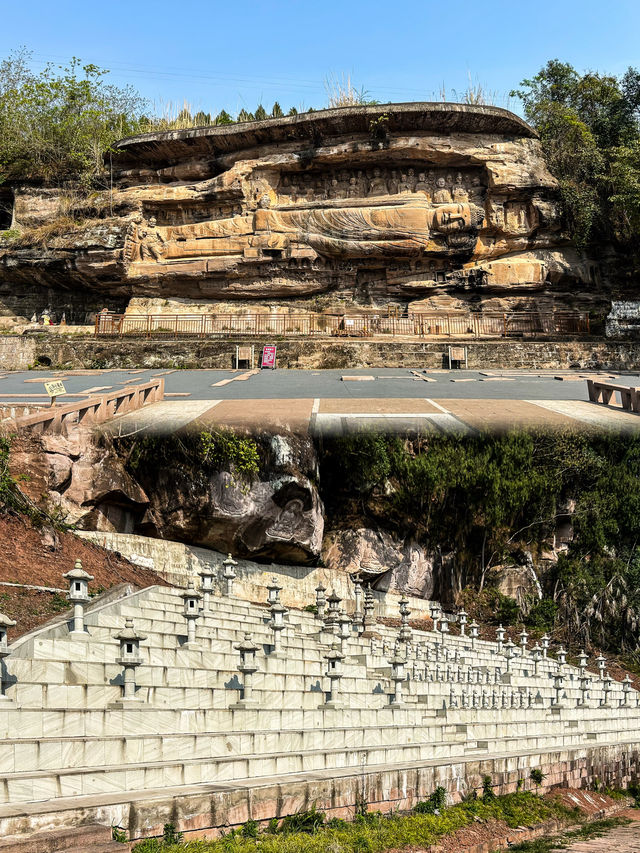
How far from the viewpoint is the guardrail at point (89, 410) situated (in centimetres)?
1263

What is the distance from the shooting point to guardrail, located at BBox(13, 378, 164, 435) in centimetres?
1263

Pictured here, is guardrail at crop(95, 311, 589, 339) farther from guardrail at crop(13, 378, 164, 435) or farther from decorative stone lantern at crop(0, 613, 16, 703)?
decorative stone lantern at crop(0, 613, 16, 703)

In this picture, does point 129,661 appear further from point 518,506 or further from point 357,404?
point 518,506

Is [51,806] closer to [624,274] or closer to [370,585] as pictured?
[370,585]

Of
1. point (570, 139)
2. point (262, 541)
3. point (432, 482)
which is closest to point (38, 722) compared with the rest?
point (262, 541)

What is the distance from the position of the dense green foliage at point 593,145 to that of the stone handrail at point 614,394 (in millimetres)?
18653

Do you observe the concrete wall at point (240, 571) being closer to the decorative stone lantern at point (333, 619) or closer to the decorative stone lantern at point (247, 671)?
the decorative stone lantern at point (333, 619)

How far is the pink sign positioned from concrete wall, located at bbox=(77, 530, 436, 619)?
9133 mm

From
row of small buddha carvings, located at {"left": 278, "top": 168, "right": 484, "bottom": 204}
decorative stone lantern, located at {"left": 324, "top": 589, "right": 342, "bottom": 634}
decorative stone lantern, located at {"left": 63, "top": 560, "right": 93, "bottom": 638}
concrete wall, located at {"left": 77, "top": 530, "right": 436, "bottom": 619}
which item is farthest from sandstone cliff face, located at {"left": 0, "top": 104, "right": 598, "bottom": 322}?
decorative stone lantern, located at {"left": 63, "top": 560, "right": 93, "bottom": 638}

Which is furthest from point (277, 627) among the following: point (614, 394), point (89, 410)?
point (614, 394)

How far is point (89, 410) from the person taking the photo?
13.7 meters

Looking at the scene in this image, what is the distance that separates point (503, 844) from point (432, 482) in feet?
36.5

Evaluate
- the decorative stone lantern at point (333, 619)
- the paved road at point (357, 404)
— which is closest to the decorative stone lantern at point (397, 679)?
the decorative stone lantern at point (333, 619)

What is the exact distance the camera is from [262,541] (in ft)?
51.0
